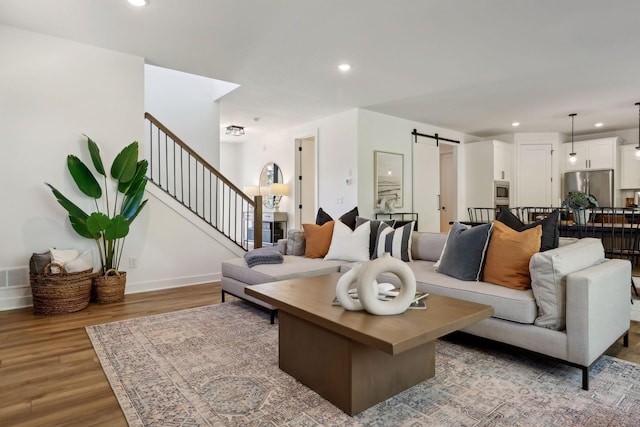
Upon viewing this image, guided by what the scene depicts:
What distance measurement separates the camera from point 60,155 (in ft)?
11.7

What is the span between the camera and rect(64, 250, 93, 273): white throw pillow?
3324 mm

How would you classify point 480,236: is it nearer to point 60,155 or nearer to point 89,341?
point 89,341

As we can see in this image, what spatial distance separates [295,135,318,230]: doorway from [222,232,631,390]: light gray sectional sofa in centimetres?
503

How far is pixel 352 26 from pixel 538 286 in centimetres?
255

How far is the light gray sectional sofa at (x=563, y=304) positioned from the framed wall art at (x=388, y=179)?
3626 millimetres

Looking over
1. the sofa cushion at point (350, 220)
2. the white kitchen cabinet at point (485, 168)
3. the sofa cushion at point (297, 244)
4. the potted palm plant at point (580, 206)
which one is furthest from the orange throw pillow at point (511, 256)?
the white kitchen cabinet at point (485, 168)

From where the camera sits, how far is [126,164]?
144 inches

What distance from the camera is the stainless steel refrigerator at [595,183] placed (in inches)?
279

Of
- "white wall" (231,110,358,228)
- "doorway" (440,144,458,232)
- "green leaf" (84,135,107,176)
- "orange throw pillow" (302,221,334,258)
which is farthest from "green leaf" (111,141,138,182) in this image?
"doorway" (440,144,458,232)

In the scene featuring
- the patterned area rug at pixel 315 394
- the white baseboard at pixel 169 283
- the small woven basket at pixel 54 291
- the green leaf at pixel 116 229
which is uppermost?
the green leaf at pixel 116 229

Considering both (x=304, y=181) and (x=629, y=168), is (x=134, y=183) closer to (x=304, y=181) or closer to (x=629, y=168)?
(x=304, y=181)

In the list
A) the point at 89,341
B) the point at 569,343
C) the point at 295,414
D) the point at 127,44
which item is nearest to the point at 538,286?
the point at 569,343

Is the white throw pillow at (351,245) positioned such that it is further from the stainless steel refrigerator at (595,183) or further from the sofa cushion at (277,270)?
the stainless steel refrigerator at (595,183)

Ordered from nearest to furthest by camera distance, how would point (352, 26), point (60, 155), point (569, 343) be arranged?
point (569, 343), point (352, 26), point (60, 155)
